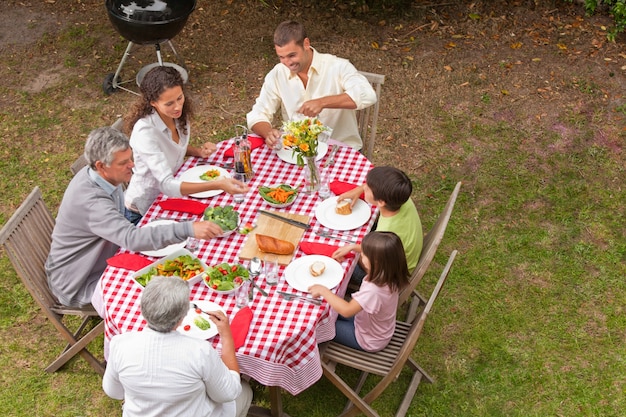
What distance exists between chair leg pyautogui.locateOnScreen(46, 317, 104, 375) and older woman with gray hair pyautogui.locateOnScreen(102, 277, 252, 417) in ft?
4.56

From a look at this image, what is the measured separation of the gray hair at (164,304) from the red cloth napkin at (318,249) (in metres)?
1.15

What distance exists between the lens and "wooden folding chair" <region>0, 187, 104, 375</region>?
14.3 feet

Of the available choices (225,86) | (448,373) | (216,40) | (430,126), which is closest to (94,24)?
(216,40)

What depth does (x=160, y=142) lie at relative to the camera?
4.83 m

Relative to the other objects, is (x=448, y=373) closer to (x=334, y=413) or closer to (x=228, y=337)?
(x=334, y=413)

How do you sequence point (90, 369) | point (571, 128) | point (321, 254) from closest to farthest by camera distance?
point (321, 254) → point (90, 369) → point (571, 128)

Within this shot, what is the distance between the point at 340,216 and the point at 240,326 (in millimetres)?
1101

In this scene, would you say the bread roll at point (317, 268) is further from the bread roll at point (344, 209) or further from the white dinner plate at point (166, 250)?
the white dinner plate at point (166, 250)

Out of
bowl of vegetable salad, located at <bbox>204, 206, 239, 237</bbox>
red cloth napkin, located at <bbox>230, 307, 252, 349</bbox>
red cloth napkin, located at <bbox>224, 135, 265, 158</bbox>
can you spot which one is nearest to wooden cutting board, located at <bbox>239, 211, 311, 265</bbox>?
bowl of vegetable salad, located at <bbox>204, 206, 239, 237</bbox>

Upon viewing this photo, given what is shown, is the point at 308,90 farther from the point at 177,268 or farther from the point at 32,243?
the point at 32,243

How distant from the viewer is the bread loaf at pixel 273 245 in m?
4.14

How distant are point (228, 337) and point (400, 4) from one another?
6531 millimetres

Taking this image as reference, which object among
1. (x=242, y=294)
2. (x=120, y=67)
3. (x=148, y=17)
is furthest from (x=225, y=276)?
(x=120, y=67)

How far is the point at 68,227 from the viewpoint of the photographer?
4363 mm
